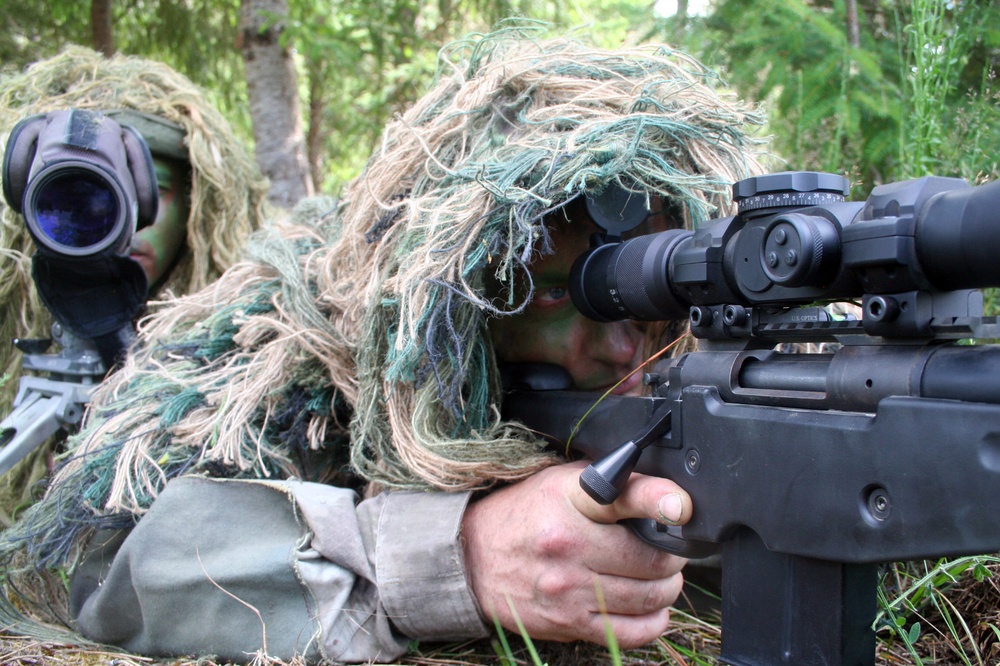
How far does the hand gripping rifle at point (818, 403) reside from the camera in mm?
932

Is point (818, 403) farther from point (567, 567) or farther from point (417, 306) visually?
point (417, 306)

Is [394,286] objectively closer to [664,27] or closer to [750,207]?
[750,207]

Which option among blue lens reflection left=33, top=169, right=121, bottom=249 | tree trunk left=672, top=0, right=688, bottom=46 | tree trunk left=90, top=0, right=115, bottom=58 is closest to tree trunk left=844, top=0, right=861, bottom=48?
tree trunk left=672, top=0, right=688, bottom=46

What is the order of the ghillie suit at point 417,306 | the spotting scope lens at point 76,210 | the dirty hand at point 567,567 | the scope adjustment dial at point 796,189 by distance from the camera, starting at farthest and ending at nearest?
1. the spotting scope lens at point 76,210
2. the ghillie suit at point 417,306
3. the dirty hand at point 567,567
4. the scope adjustment dial at point 796,189

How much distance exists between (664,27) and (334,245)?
194cm

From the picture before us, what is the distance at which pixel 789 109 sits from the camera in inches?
118

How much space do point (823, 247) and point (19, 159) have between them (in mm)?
1834

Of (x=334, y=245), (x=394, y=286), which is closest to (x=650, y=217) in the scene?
(x=394, y=286)

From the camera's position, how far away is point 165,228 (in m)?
2.53

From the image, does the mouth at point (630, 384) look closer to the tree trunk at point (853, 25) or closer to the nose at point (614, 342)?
the nose at point (614, 342)

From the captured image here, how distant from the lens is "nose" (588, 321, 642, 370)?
1718mm

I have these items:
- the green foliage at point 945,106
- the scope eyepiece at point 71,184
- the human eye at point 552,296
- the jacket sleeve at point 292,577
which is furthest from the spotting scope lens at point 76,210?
the green foliage at point 945,106

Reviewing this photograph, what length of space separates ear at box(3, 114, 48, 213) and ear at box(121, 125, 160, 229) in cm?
20

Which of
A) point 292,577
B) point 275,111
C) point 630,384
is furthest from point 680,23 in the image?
point 292,577
